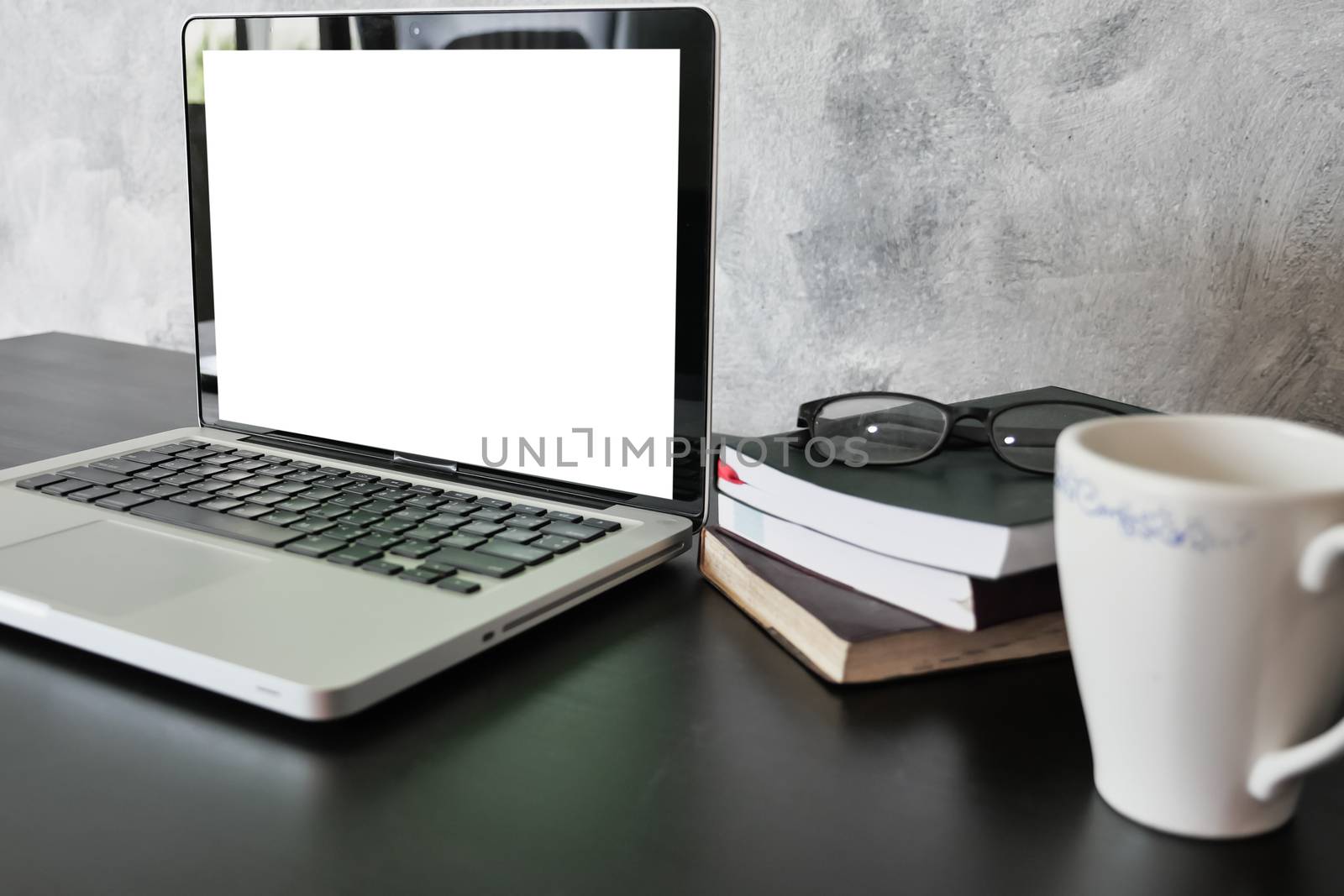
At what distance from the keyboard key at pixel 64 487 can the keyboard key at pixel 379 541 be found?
22cm

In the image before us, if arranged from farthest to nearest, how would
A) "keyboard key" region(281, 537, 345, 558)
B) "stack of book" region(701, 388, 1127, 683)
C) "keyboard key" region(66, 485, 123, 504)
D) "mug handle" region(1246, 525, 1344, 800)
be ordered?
"keyboard key" region(66, 485, 123, 504)
"keyboard key" region(281, 537, 345, 558)
"stack of book" region(701, 388, 1127, 683)
"mug handle" region(1246, 525, 1344, 800)

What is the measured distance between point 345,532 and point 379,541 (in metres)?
0.03

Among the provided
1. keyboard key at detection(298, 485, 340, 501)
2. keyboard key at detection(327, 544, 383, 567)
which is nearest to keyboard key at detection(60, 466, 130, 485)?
keyboard key at detection(298, 485, 340, 501)

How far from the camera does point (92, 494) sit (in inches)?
26.9

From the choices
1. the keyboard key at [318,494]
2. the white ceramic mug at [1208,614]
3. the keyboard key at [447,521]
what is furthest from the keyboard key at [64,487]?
the white ceramic mug at [1208,614]

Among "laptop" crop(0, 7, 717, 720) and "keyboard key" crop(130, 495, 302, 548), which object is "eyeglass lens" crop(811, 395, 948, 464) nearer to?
"laptop" crop(0, 7, 717, 720)

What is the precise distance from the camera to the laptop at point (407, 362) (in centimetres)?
52

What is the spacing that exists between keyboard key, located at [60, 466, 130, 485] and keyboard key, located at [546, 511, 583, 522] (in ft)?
0.95

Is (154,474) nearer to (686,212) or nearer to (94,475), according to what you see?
(94,475)

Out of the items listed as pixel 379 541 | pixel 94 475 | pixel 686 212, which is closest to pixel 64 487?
pixel 94 475

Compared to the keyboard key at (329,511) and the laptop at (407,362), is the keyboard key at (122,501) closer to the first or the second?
the laptop at (407,362)

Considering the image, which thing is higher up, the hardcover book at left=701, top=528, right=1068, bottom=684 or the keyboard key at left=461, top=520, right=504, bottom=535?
the keyboard key at left=461, top=520, right=504, bottom=535

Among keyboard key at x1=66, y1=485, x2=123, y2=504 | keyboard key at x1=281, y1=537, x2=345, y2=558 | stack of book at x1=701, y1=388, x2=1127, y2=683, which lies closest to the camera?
stack of book at x1=701, y1=388, x2=1127, y2=683

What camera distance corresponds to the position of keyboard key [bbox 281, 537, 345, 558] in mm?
577
